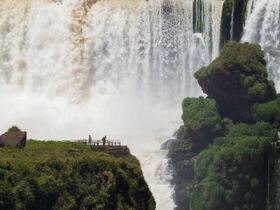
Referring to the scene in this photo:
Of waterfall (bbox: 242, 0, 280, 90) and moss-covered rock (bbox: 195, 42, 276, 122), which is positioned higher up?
waterfall (bbox: 242, 0, 280, 90)

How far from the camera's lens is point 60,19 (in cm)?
10325

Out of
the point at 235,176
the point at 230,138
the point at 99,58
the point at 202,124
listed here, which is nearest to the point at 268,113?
the point at 230,138

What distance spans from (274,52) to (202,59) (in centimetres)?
699

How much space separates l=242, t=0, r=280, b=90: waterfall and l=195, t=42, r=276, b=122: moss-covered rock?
5.79 metres

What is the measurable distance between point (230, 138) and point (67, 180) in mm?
23016

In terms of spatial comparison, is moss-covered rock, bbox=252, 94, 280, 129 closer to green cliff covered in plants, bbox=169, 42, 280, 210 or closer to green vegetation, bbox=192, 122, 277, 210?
green cliff covered in plants, bbox=169, 42, 280, 210

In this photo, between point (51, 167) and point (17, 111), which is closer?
point (51, 167)

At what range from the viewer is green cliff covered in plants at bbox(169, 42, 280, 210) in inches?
3177

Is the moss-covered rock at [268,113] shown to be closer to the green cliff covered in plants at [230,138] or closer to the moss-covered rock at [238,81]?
the green cliff covered in plants at [230,138]

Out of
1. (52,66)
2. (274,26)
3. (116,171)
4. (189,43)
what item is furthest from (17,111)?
(116,171)

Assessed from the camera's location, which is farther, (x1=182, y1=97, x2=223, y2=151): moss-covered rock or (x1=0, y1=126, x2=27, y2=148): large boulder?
(x1=182, y1=97, x2=223, y2=151): moss-covered rock

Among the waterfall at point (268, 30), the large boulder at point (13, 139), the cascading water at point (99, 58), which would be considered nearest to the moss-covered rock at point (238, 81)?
the waterfall at point (268, 30)

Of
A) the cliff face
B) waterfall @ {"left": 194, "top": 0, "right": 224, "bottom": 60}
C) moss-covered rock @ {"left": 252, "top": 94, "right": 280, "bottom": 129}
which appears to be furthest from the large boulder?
waterfall @ {"left": 194, "top": 0, "right": 224, "bottom": 60}

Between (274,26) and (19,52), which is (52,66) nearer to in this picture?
(19,52)
